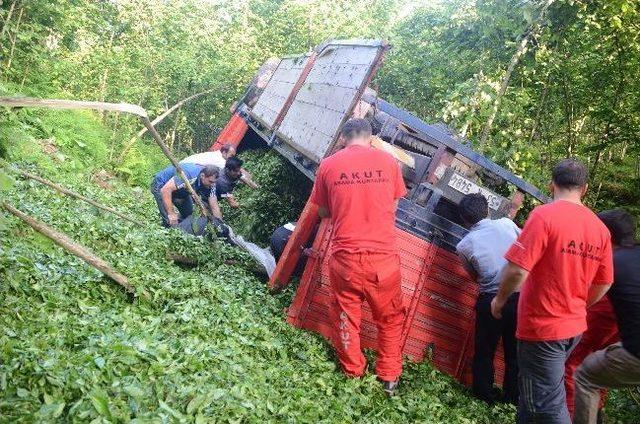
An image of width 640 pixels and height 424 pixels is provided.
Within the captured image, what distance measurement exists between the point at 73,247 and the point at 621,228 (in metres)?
4.27

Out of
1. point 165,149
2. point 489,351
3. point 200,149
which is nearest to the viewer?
point 489,351

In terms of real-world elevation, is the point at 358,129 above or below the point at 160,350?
above

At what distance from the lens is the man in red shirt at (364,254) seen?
4398mm

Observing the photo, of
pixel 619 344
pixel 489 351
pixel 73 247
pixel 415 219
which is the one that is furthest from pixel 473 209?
pixel 73 247

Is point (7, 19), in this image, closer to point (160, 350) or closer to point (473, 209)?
point (160, 350)

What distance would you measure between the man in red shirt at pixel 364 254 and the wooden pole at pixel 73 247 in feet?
6.15

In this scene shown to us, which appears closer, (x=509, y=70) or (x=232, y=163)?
(x=232, y=163)

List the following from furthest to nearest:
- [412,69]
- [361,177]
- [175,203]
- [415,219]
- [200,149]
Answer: [200,149], [412,69], [175,203], [415,219], [361,177]

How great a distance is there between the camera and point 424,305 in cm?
529

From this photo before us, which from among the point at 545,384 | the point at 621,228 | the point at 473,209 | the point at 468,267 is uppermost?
the point at 621,228

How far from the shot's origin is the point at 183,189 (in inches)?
297

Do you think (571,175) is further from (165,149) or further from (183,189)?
(183,189)

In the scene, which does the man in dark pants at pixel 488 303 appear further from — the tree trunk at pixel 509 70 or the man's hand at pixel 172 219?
the man's hand at pixel 172 219

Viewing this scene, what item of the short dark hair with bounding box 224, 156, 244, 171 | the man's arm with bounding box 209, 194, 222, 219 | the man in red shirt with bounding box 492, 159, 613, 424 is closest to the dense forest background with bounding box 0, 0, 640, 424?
the man's arm with bounding box 209, 194, 222, 219
